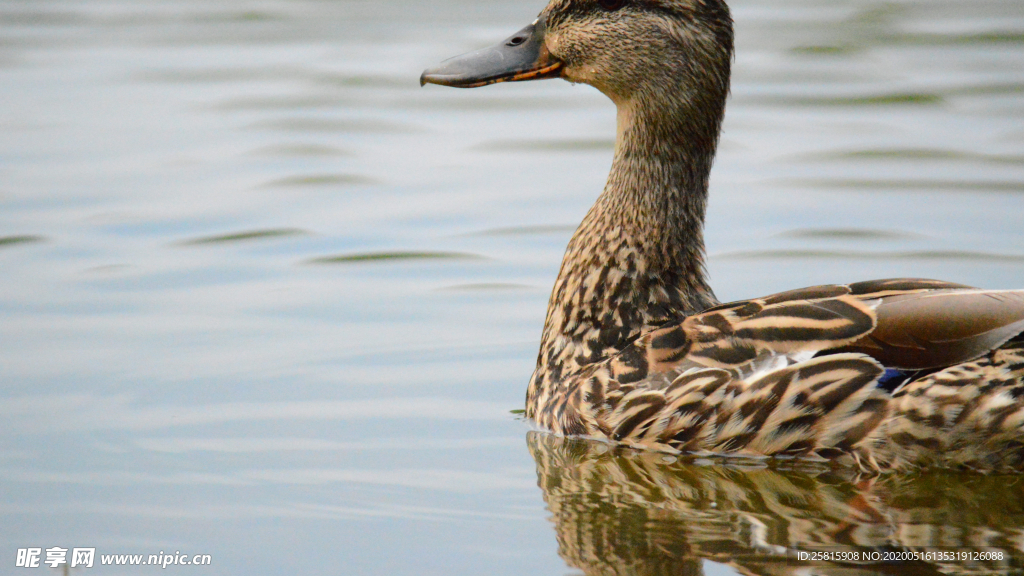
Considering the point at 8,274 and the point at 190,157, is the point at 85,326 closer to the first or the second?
the point at 8,274

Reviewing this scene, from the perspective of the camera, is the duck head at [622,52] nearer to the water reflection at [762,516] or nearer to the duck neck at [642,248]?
the duck neck at [642,248]

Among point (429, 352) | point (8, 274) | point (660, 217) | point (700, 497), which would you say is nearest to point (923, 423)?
point (700, 497)

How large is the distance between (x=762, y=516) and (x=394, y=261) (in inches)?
153

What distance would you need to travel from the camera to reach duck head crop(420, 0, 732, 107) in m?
6.23

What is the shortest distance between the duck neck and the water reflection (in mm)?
595

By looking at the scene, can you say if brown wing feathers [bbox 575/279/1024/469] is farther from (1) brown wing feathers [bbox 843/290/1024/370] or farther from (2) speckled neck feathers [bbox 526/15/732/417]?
(2) speckled neck feathers [bbox 526/15/732/417]

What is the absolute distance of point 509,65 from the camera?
6672mm

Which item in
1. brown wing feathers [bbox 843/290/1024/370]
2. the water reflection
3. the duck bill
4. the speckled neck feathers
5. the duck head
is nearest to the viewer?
the water reflection

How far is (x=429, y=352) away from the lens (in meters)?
7.37

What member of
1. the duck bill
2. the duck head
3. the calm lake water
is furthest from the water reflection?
the duck bill

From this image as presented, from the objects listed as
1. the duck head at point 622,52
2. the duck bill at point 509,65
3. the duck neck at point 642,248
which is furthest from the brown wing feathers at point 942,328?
the duck bill at point 509,65

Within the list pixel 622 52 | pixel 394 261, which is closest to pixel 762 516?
pixel 622 52

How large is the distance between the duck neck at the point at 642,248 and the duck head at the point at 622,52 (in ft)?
0.33

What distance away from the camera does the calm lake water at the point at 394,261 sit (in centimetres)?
538
